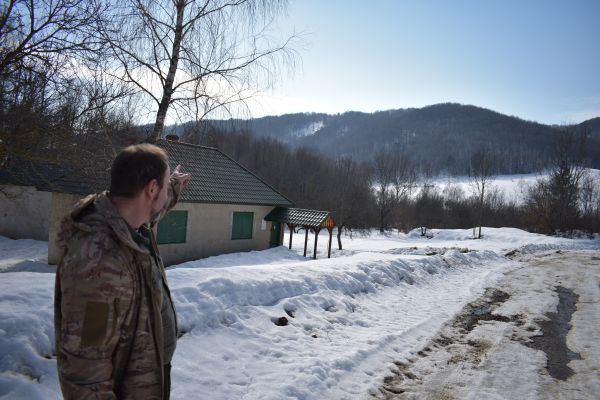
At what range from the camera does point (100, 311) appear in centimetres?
169

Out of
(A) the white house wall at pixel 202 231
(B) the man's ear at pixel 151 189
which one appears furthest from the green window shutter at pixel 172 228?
(B) the man's ear at pixel 151 189

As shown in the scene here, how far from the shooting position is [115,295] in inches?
68.1

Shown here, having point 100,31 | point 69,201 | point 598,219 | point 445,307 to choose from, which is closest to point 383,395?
point 445,307

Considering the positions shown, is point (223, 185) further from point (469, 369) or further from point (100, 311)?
point (100, 311)

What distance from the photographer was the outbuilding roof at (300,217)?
1891cm

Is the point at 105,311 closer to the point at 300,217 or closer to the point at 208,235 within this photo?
the point at 208,235

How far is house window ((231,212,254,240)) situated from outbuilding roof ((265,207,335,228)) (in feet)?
3.61

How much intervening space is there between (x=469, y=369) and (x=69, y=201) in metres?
13.8

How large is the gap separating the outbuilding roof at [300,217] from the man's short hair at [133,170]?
16.8 metres

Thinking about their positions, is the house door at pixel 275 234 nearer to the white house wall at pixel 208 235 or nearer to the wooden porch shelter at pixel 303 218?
the wooden porch shelter at pixel 303 218

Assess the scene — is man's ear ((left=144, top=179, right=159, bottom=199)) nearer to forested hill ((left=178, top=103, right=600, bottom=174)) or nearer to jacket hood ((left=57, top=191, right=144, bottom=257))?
jacket hood ((left=57, top=191, right=144, bottom=257))

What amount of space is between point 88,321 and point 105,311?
75 mm

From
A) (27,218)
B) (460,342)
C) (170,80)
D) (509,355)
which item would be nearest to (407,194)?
(27,218)

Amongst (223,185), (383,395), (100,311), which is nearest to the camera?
(100,311)
